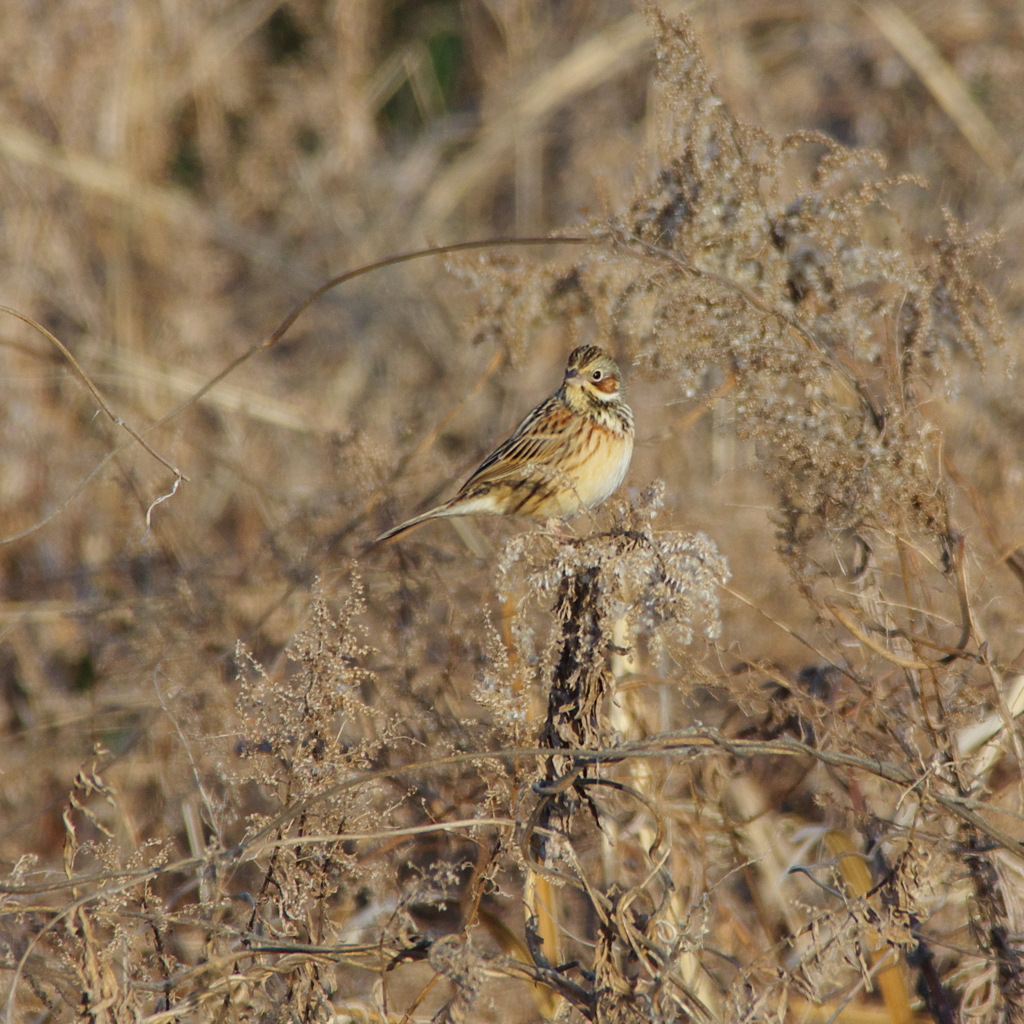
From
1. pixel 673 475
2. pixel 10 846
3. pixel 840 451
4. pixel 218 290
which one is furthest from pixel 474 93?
pixel 840 451

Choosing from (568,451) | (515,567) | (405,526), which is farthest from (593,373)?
(515,567)

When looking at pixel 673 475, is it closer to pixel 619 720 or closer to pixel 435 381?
pixel 435 381

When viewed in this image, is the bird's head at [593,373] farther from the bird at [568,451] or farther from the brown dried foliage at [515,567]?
the brown dried foliage at [515,567]

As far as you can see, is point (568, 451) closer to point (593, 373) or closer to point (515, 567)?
point (593, 373)

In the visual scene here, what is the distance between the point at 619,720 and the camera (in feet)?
9.40

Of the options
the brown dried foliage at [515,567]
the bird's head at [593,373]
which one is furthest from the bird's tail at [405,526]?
the bird's head at [593,373]

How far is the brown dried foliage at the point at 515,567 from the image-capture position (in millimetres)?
2180

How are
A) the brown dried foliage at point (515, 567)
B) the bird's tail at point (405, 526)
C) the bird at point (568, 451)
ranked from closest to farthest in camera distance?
the brown dried foliage at point (515, 567) → the bird's tail at point (405, 526) → the bird at point (568, 451)

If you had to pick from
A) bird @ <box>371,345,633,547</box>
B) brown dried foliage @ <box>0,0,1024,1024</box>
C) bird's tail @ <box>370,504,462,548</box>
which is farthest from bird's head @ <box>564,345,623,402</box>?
bird's tail @ <box>370,504,462,548</box>

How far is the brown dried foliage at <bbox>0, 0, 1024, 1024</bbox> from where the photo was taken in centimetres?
218

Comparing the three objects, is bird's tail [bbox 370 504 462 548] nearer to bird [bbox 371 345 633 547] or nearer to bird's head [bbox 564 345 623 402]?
bird [bbox 371 345 633 547]

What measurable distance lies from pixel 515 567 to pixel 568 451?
4.89ft

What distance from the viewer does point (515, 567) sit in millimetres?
2838

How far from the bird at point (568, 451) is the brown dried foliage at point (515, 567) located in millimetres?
169
